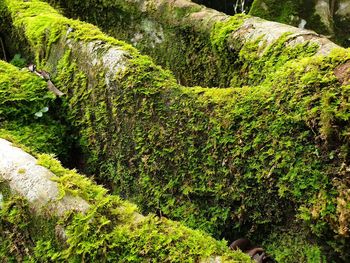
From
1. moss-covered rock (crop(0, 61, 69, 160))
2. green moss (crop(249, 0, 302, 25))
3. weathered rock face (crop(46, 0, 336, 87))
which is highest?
green moss (crop(249, 0, 302, 25))

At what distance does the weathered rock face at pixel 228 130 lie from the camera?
2463mm

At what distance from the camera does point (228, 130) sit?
2938mm

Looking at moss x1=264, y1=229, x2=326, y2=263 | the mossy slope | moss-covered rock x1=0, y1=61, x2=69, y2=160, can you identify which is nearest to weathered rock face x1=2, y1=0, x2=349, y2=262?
moss x1=264, y1=229, x2=326, y2=263

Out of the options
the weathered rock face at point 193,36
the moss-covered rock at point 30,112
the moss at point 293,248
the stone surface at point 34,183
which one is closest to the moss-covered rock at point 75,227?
the stone surface at point 34,183

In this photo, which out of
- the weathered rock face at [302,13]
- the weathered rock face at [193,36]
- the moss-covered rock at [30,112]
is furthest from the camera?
the weathered rock face at [302,13]

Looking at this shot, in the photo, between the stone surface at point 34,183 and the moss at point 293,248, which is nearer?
the stone surface at point 34,183

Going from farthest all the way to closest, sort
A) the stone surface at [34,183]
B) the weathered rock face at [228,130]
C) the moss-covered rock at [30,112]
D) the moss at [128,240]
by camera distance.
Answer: the moss-covered rock at [30,112], the weathered rock face at [228,130], the stone surface at [34,183], the moss at [128,240]

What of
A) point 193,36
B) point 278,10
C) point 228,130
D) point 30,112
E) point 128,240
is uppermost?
point 278,10

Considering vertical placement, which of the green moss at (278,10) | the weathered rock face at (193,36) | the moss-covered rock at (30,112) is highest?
the green moss at (278,10)

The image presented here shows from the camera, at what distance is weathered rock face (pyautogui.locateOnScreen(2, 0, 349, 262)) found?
2463mm

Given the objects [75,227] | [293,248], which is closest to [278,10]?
[293,248]

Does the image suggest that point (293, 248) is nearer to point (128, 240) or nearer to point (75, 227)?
point (128, 240)

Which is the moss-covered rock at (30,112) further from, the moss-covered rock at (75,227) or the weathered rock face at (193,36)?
the weathered rock face at (193,36)

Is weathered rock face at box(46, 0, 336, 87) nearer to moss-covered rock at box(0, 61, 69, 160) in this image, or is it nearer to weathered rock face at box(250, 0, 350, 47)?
weathered rock face at box(250, 0, 350, 47)
